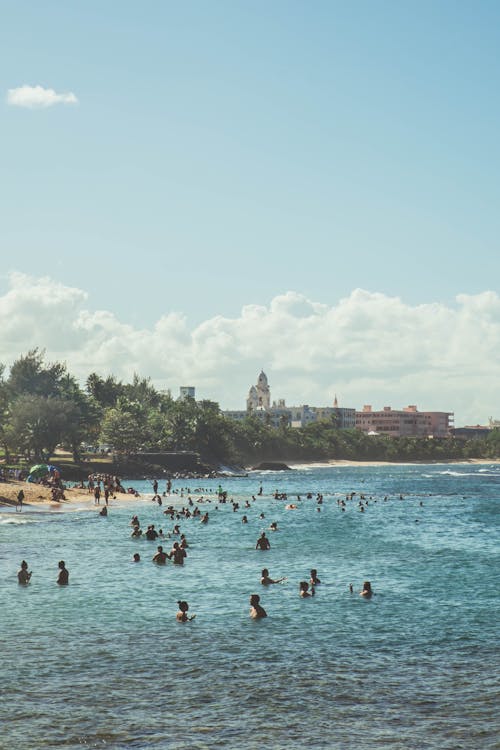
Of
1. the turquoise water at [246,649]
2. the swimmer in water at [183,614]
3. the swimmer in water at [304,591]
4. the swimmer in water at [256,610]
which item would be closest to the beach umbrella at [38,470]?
the turquoise water at [246,649]

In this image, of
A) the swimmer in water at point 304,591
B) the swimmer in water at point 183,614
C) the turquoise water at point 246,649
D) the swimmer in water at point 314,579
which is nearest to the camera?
the turquoise water at point 246,649

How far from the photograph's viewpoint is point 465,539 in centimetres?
7344

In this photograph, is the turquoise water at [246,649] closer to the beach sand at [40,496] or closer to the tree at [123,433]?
the beach sand at [40,496]

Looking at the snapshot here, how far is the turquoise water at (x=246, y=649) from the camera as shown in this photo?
22844 mm

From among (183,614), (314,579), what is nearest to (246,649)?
(183,614)

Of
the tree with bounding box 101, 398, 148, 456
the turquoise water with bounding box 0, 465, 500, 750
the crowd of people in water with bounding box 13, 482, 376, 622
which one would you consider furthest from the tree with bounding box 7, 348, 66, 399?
the turquoise water with bounding box 0, 465, 500, 750

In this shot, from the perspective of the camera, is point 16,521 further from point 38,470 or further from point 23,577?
point 38,470

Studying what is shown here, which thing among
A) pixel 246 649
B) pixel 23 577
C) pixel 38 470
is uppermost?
pixel 38 470

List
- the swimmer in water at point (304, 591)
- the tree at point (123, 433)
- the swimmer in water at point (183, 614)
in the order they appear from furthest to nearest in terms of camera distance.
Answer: the tree at point (123, 433) < the swimmer in water at point (304, 591) < the swimmer in water at point (183, 614)

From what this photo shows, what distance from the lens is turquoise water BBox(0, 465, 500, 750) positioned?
22844mm

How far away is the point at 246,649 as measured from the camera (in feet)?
105

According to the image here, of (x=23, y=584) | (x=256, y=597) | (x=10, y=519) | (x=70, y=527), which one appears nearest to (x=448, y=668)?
(x=256, y=597)

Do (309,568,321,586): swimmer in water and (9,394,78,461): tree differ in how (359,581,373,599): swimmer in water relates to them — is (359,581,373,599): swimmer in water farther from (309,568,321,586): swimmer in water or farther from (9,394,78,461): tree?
(9,394,78,461): tree

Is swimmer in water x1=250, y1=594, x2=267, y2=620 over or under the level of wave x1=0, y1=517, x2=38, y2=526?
under
